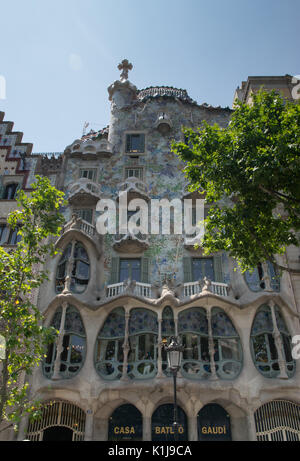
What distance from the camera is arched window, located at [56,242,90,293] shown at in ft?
63.0

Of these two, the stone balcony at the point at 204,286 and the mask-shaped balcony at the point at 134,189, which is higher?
the mask-shaped balcony at the point at 134,189

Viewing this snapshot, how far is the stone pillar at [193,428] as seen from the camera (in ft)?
54.0

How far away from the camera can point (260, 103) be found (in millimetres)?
14398

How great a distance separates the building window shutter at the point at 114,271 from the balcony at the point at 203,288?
3726mm

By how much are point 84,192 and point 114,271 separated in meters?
5.22

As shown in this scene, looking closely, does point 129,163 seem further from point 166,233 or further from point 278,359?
point 278,359

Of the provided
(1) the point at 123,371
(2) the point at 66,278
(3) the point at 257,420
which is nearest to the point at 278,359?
(3) the point at 257,420

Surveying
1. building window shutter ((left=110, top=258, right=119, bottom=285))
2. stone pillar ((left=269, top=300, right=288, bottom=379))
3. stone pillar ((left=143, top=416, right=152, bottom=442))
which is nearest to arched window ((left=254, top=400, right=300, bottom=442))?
stone pillar ((left=269, top=300, right=288, bottom=379))

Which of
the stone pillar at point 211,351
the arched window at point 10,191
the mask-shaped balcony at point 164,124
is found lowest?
the stone pillar at point 211,351

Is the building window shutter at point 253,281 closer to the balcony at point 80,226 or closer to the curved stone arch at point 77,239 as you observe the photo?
the curved stone arch at point 77,239

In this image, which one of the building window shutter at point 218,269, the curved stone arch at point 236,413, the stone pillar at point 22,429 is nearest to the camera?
the stone pillar at point 22,429

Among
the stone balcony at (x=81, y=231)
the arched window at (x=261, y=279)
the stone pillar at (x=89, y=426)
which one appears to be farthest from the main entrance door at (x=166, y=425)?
the stone balcony at (x=81, y=231)

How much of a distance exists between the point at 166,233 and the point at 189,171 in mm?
7010

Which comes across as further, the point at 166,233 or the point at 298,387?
the point at 166,233
